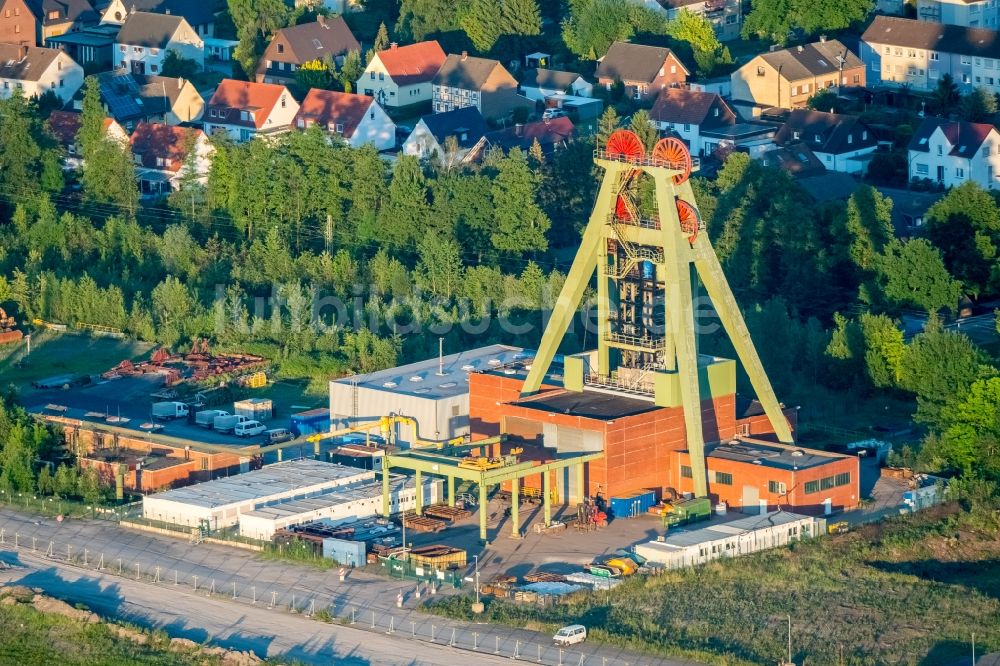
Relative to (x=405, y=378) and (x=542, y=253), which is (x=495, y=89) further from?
(x=405, y=378)

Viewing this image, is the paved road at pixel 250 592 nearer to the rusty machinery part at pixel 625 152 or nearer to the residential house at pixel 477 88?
the rusty machinery part at pixel 625 152

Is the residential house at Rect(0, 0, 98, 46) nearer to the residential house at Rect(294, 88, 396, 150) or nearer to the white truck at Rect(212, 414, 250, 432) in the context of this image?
the residential house at Rect(294, 88, 396, 150)

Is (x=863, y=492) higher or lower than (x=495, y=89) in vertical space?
lower

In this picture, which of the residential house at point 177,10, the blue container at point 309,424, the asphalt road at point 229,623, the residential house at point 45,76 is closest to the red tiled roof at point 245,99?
the residential house at point 45,76

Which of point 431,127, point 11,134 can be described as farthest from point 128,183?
point 431,127

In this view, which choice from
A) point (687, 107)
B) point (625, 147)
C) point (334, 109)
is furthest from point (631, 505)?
point (334, 109)

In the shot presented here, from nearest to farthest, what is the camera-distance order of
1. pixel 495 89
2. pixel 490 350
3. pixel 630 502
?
pixel 630 502 → pixel 490 350 → pixel 495 89

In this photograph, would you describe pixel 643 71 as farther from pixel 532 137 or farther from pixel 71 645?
pixel 71 645

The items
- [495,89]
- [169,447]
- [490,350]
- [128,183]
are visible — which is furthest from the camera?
[495,89]
